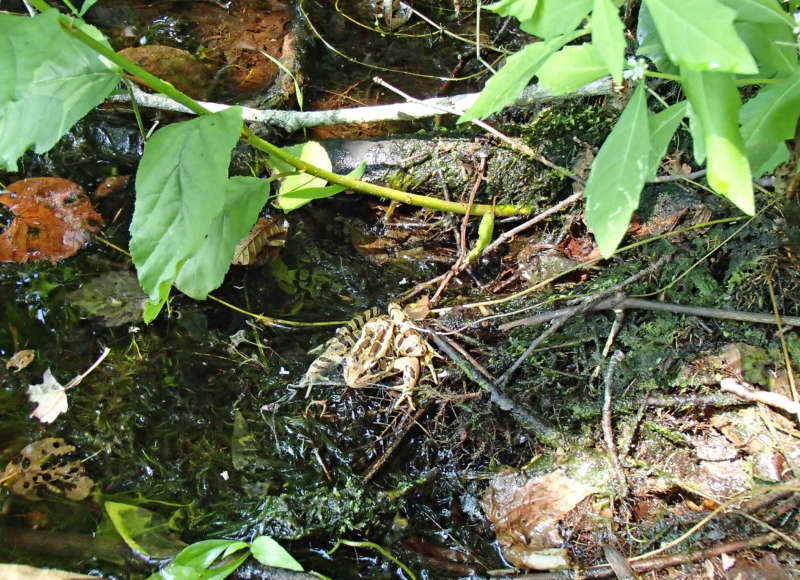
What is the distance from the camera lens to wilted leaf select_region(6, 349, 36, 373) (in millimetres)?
2416

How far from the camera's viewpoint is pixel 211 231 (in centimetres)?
176

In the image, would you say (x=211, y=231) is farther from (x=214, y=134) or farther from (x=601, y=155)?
(x=601, y=155)

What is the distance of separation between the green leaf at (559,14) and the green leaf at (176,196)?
0.77 meters

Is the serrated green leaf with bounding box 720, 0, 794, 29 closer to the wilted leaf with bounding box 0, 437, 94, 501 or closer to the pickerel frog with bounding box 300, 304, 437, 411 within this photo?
the pickerel frog with bounding box 300, 304, 437, 411

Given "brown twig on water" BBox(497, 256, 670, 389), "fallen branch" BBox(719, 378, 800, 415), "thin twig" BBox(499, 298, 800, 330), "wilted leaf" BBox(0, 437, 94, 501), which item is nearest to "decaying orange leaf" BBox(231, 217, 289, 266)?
"wilted leaf" BBox(0, 437, 94, 501)

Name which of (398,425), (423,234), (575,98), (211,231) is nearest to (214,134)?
(211,231)

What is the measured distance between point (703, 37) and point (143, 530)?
2.12 m

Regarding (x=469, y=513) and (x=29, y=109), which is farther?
(x=469, y=513)

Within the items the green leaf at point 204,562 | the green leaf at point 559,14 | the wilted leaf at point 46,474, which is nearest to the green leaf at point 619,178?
the green leaf at point 559,14

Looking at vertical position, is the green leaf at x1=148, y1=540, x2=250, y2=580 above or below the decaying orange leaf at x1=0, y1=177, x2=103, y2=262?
below

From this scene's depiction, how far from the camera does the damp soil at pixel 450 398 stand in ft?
6.14

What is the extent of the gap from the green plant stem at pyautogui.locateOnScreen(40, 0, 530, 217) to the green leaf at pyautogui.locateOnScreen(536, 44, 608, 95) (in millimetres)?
867

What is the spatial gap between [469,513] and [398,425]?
0.39 metres

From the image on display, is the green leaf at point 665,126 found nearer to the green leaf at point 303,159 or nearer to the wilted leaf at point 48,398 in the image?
the green leaf at point 303,159
